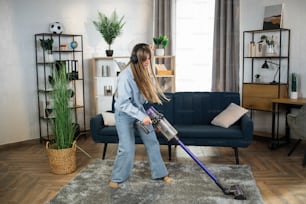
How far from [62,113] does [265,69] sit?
3.20 metres

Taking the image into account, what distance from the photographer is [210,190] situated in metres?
3.19

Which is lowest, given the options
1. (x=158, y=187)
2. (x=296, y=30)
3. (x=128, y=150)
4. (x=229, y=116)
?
(x=158, y=187)

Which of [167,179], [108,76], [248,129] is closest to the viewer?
[167,179]

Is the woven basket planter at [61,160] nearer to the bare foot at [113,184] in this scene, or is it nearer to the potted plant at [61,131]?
the potted plant at [61,131]

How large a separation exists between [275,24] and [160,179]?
293 cm

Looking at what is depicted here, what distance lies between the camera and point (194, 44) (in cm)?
573

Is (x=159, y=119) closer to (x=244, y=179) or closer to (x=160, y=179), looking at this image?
(x=160, y=179)

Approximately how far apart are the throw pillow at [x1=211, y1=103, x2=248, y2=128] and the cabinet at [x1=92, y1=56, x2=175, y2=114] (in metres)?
1.28

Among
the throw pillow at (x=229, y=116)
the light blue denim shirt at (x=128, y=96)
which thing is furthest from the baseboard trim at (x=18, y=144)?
the throw pillow at (x=229, y=116)

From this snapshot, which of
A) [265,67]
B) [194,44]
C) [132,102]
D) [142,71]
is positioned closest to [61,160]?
[132,102]

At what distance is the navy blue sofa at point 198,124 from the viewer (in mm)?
3924

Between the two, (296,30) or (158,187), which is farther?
(296,30)

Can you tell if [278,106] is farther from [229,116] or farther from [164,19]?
[164,19]

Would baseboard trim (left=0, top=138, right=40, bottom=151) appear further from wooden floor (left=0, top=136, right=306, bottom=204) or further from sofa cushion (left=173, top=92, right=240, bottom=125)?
sofa cushion (left=173, top=92, right=240, bottom=125)
